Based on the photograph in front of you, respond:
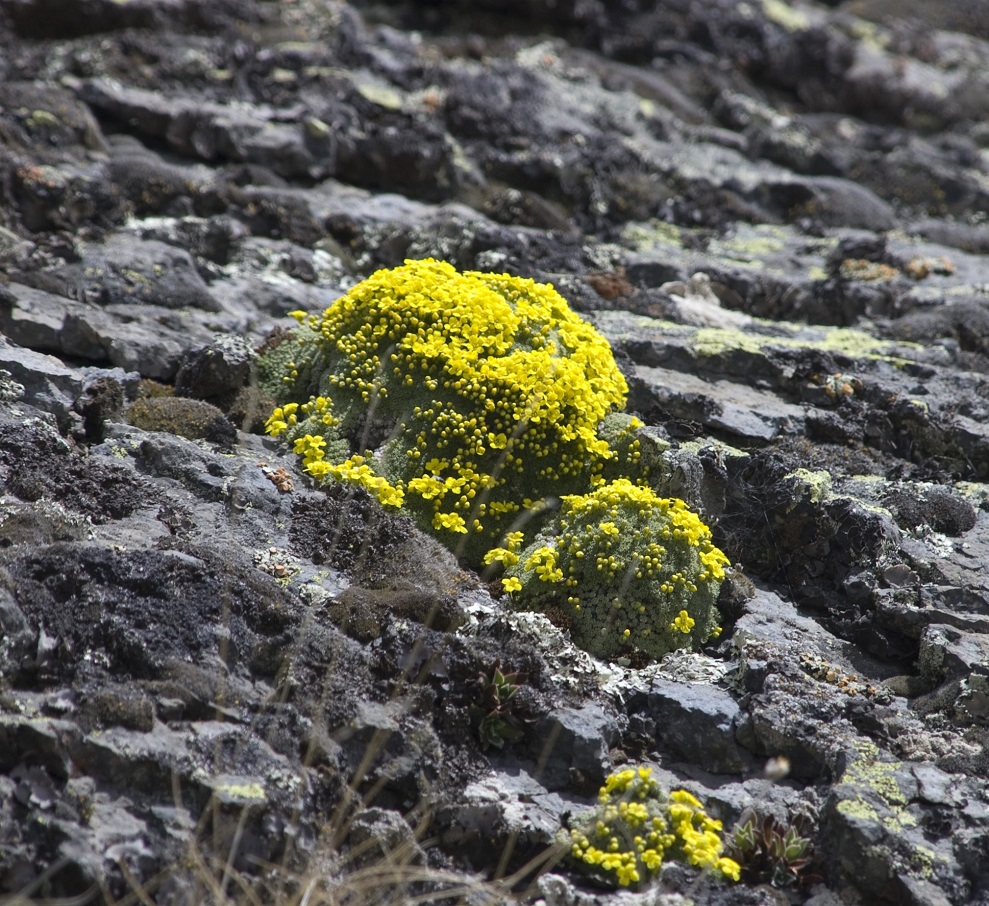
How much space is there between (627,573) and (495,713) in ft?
5.55

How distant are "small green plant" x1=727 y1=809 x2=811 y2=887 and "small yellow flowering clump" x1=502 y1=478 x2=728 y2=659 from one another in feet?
5.46

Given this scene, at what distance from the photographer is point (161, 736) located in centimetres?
554

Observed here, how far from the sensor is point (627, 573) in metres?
7.60

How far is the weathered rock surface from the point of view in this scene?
5629mm

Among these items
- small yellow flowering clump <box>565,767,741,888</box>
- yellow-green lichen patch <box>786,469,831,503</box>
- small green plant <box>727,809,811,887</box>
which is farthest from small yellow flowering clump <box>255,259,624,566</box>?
small green plant <box>727,809,811,887</box>

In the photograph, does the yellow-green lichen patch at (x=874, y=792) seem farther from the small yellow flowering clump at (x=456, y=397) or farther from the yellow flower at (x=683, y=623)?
the small yellow flowering clump at (x=456, y=397)

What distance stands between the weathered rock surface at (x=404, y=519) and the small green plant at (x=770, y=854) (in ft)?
0.27

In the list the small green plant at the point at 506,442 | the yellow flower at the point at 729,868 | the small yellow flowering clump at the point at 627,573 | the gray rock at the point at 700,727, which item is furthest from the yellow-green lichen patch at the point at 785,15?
the yellow flower at the point at 729,868

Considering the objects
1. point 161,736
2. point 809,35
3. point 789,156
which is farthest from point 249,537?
point 809,35

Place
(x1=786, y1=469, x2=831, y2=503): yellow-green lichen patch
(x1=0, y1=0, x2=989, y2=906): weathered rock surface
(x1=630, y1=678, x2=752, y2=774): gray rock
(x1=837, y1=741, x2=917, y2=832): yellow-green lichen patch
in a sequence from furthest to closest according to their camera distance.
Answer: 1. (x1=786, y1=469, x2=831, y2=503): yellow-green lichen patch
2. (x1=630, y1=678, x2=752, y2=774): gray rock
3. (x1=837, y1=741, x2=917, y2=832): yellow-green lichen patch
4. (x1=0, y1=0, x2=989, y2=906): weathered rock surface

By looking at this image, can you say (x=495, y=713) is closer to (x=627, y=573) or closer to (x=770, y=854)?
(x=627, y=573)

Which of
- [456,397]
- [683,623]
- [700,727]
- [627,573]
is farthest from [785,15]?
[700,727]

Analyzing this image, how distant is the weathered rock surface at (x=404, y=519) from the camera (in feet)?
18.5

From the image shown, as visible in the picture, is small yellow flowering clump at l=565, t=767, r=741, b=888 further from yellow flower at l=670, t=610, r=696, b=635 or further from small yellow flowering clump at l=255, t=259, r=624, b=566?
small yellow flowering clump at l=255, t=259, r=624, b=566
